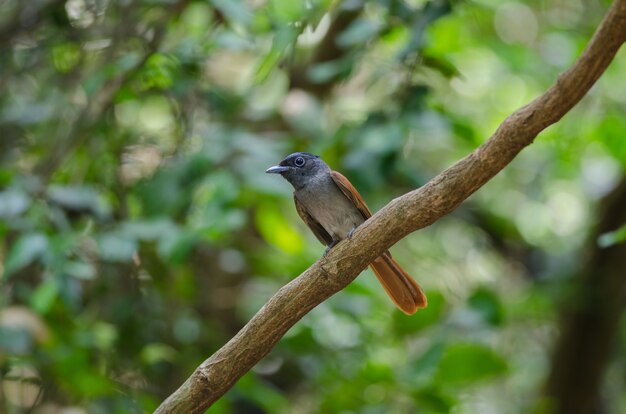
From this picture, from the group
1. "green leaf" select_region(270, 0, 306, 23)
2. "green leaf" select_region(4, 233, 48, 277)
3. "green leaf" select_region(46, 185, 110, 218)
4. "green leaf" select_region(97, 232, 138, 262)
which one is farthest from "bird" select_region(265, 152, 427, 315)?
"green leaf" select_region(4, 233, 48, 277)

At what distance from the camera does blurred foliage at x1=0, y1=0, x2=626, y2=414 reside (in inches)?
168

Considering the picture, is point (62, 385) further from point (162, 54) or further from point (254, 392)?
point (162, 54)

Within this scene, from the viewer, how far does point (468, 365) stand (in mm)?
4816

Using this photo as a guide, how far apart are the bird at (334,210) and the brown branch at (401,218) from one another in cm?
Answer: 90

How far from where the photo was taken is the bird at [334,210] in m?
3.67

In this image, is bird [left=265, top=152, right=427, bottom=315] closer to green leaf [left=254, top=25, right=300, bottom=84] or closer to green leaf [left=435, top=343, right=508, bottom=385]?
green leaf [left=254, top=25, right=300, bottom=84]

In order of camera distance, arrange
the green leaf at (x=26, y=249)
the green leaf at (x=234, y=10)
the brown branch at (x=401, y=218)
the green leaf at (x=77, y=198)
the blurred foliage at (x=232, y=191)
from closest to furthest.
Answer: the brown branch at (x=401, y=218) → the green leaf at (x=234, y=10) → the green leaf at (x=26, y=249) → the blurred foliage at (x=232, y=191) → the green leaf at (x=77, y=198)

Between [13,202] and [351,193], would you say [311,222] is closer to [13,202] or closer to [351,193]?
[351,193]

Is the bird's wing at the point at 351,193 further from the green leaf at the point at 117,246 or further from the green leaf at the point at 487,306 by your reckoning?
the green leaf at the point at 487,306

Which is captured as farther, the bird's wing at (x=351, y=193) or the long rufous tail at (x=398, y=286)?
the bird's wing at (x=351, y=193)

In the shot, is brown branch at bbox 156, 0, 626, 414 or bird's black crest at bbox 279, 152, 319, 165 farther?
bird's black crest at bbox 279, 152, 319, 165

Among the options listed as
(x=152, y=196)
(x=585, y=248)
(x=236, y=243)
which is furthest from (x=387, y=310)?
(x=152, y=196)

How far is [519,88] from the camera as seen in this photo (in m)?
7.34

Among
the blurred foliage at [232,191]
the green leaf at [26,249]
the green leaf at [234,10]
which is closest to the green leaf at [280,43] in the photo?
the blurred foliage at [232,191]
